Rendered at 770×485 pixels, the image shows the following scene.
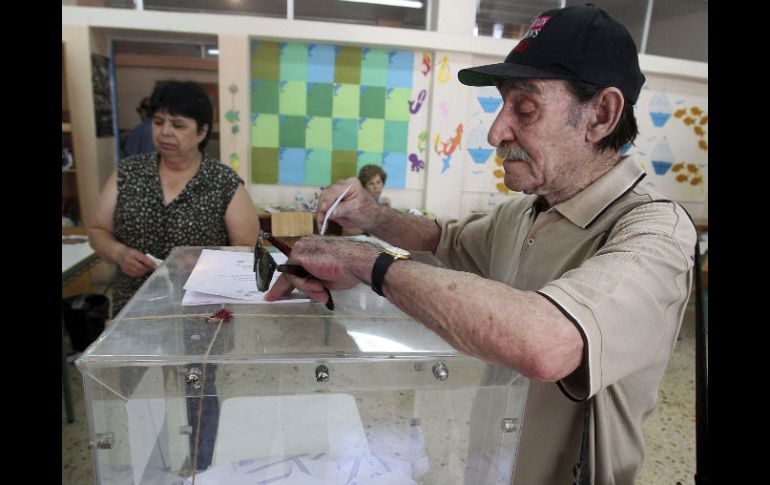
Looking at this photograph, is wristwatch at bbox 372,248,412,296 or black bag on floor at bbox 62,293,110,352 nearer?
wristwatch at bbox 372,248,412,296

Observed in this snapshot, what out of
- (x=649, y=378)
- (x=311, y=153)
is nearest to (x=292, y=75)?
(x=311, y=153)

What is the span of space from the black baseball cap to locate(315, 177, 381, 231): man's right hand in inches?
19.8

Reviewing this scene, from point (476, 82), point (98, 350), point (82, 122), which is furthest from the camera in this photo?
point (82, 122)

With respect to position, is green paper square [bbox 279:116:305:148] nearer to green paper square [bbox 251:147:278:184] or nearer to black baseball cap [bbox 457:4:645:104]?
green paper square [bbox 251:147:278:184]

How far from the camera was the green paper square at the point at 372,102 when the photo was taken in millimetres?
4645

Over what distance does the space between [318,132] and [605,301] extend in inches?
167

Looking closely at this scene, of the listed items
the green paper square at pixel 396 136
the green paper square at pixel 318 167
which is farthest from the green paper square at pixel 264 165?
the green paper square at pixel 396 136

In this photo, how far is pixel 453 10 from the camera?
15.1 ft

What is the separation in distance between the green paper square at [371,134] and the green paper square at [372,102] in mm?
58

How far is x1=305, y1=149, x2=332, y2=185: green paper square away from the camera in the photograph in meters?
4.68

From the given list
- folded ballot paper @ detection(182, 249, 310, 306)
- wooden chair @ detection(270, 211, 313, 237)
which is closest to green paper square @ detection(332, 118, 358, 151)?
wooden chair @ detection(270, 211, 313, 237)
